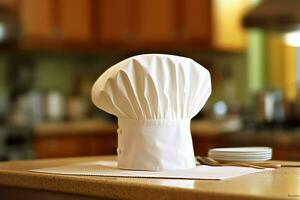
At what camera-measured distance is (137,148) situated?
166cm

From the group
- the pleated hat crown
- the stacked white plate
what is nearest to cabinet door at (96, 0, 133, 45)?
the stacked white plate

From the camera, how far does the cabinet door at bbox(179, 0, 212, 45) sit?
16.2 feet

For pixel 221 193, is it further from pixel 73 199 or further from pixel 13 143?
pixel 13 143

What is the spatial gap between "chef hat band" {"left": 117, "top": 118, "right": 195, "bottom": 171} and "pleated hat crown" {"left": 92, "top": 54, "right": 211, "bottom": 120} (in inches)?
0.8

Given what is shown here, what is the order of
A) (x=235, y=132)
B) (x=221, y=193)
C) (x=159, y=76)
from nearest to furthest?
1. (x=221, y=193)
2. (x=159, y=76)
3. (x=235, y=132)

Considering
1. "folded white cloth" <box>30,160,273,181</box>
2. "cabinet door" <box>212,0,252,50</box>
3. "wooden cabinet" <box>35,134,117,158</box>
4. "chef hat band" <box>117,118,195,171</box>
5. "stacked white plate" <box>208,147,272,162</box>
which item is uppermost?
"cabinet door" <box>212,0,252,50</box>

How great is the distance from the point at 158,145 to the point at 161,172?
0.07m

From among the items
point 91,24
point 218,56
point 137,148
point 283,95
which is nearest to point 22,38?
point 91,24

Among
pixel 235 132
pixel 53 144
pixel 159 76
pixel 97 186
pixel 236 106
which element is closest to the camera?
pixel 97 186

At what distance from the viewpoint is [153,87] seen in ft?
5.29

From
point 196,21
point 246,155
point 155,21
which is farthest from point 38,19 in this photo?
point 246,155

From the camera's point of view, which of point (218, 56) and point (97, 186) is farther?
point (218, 56)

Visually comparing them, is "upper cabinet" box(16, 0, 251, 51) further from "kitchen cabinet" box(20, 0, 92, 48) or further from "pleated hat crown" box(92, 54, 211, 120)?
"pleated hat crown" box(92, 54, 211, 120)

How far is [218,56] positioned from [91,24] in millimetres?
1009
